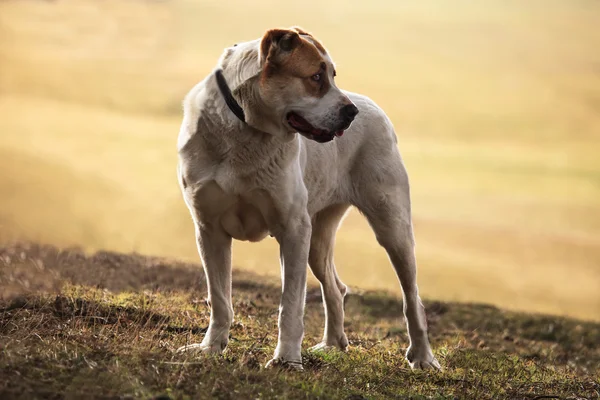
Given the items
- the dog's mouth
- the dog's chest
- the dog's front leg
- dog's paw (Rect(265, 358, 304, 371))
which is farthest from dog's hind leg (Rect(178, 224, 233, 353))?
the dog's mouth

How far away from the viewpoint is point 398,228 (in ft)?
26.2

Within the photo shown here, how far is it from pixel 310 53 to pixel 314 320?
5904 millimetres

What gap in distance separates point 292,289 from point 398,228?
1.90 m

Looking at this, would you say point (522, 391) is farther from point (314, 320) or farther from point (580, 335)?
point (580, 335)

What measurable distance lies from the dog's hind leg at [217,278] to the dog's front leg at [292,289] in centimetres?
52

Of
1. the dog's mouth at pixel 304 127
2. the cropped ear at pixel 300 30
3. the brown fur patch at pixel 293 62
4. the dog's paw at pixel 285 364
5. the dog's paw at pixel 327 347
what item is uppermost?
the cropped ear at pixel 300 30

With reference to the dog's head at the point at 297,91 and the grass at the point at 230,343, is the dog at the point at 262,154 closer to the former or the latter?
the dog's head at the point at 297,91

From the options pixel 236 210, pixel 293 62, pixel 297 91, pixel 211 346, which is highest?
pixel 293 62

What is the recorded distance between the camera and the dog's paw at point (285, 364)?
243 inches

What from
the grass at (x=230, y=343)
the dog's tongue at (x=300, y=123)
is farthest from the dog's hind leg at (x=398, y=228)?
the dog's tongue at (x=300, y=123)

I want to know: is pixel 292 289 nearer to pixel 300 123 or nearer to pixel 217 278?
pixel 217 278

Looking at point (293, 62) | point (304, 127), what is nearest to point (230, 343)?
point (304, 127)

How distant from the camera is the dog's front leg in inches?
250

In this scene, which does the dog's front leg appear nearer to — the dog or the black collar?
the dog
